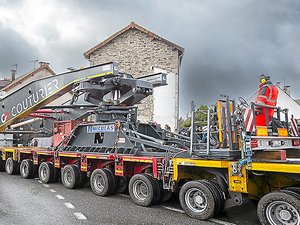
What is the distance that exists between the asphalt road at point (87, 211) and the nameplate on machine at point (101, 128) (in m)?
1.64

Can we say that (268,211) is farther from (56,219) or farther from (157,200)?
(56,219)

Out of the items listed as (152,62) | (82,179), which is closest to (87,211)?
(82,179)

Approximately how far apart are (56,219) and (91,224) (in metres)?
0.75

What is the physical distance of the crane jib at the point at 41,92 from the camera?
8.59m

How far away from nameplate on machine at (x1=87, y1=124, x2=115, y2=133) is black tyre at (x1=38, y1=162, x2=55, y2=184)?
1.97 metres

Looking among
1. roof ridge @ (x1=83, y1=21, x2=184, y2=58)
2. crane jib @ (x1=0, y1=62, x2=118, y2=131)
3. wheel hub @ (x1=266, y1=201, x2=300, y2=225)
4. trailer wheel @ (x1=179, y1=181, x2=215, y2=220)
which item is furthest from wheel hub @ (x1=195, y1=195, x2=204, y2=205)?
roof ridge @ (x1=83, y1=21, x2=184, y2=58)

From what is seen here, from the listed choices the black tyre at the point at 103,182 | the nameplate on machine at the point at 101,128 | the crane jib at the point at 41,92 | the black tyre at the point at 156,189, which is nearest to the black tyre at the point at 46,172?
the crane jib at the point at 41,92

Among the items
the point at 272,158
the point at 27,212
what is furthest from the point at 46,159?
the point at 272,158

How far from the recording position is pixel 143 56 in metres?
23.8

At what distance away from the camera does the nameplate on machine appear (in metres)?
8.30

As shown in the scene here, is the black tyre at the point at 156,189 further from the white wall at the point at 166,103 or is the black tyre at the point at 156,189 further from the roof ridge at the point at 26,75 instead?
the roof ridge at the point at 26,75

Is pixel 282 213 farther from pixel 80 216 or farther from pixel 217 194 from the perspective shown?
pixel 80 216

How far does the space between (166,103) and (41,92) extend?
48.3 ft

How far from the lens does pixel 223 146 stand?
5754mm
